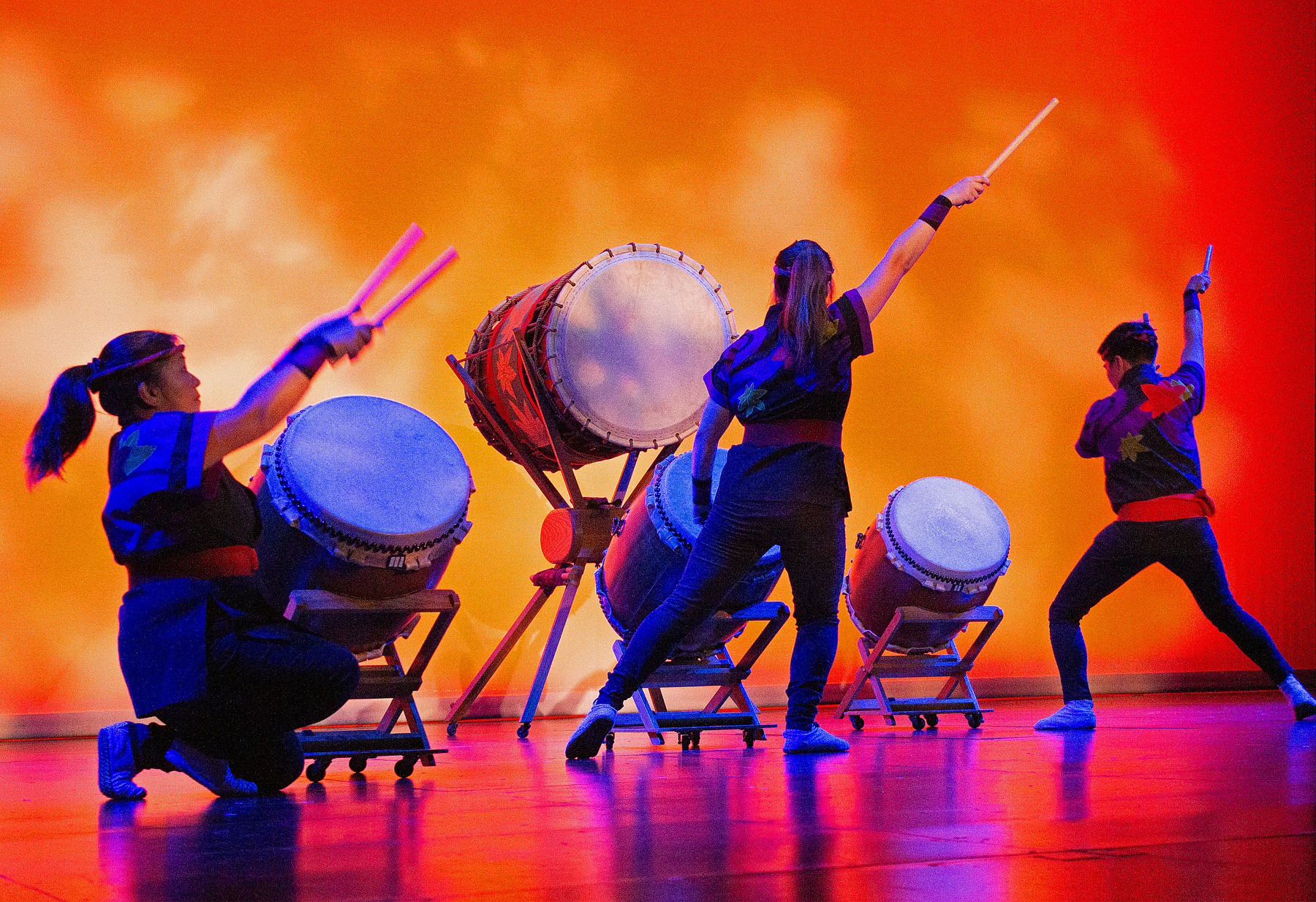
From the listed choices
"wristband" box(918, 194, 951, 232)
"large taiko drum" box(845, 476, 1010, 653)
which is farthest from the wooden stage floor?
"wristband" box(918, 194, 951, 232)

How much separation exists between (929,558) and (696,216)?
1990mm

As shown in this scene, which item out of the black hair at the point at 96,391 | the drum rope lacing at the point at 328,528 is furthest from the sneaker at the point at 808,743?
the black hair at the point at 96,391

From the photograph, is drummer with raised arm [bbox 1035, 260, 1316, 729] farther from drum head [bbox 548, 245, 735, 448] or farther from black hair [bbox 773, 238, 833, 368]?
black hair [bbox 773, 238, 833, 368]

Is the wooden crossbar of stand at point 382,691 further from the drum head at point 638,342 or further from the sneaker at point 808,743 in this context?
the drum head at point 638,342

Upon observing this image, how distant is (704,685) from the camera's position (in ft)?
11.4

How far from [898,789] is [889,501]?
2.06 metres

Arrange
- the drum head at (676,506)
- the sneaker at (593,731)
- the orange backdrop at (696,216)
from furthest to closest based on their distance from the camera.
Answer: the orange backdrop at (696,216) < the drum head at (676,506) < the sneaker at (593,731)

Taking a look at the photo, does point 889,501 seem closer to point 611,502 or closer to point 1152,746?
point 611,502

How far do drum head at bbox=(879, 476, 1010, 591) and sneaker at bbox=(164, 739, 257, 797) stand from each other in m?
2.22

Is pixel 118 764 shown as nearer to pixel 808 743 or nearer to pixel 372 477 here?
pixel 372 477

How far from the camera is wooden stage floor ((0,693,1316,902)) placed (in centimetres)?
127

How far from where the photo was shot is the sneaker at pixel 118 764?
2.27 metres

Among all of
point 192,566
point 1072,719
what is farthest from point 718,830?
point 1072,719

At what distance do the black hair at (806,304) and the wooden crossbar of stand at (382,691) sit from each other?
909 mm
